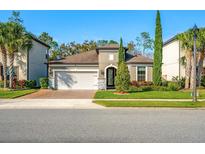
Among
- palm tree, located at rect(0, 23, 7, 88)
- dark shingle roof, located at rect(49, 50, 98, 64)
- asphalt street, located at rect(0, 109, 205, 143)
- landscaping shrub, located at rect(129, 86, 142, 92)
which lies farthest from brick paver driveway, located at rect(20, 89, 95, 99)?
asphalt street, located at rect(0, 109, 205, 143)

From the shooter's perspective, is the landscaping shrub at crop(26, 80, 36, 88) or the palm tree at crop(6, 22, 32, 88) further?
the landscaping shrub at crop(26, 80, 36, 88)

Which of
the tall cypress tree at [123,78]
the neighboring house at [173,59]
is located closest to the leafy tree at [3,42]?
the tall cypress tree at [123,78]

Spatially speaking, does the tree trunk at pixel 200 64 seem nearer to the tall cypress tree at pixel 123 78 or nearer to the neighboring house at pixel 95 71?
the neighboring house at pixel 95 71

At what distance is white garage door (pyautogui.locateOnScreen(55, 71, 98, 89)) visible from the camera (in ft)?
96.4

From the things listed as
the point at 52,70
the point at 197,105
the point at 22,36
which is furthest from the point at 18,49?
the point at 197,105

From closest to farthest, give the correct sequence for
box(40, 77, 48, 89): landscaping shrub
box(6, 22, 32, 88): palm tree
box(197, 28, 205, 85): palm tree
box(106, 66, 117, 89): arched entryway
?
box(6, 22, 32, 88): palm tree, box(197, 28, 205, 85): palm tree, box(40, 77, 48, 89): landscaping shrub, box(106, 66, 117, 89): arched entryway

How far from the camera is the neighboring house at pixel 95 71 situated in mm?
28750

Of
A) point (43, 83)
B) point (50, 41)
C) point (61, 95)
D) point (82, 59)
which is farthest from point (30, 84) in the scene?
point (50, 41)

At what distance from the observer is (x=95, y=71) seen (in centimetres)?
2956

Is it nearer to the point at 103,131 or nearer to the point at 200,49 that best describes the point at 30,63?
the point at 200,49

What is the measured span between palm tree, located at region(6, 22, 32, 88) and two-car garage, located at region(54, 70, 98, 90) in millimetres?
5276

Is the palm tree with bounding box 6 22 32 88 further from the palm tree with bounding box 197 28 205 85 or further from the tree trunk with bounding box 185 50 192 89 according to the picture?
the palm tree with bounding box 197 28 205 85

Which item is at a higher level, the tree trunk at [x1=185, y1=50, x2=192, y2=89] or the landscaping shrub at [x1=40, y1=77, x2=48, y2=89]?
the tree trunk at [x1=185, y1=50, x2=192, y2=89]

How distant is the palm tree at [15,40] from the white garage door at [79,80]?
5.36 meters
